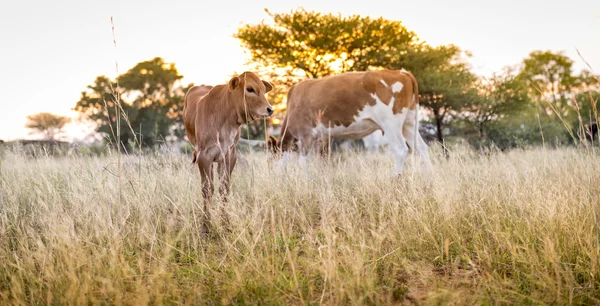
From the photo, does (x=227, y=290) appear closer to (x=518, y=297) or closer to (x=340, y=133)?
(x=518, y=297)

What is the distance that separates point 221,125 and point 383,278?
243cm

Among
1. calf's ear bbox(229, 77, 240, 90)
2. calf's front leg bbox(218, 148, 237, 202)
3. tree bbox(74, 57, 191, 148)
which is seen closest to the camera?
calf's ear bbox(229, 77, 240, 90)

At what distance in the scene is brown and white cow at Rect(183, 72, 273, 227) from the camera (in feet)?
14.7

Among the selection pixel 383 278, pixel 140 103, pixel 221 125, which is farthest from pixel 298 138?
pixel 140 103

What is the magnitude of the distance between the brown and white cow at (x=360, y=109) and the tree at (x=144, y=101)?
16902 mm

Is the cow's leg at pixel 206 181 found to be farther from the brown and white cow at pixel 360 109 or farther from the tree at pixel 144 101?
the tree at pixel 144 101

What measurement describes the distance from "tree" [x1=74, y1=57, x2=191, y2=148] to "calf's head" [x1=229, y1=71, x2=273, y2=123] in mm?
20030

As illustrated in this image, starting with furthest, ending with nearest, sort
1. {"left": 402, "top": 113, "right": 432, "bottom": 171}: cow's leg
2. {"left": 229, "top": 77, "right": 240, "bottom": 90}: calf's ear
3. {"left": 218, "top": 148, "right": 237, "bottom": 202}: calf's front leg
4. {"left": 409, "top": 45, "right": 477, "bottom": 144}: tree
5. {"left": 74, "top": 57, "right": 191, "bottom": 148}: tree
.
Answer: {"left": 74, "top": 57, "right": 191, "bottom": 148}: tree
{"left": 409, "top": 45, "right": 477, "bottom": 144}: tree
{"left": 402, "top": 113, "right": 432, "bottom": 171}: cow's leg
{"left": 218, "top": 148, "right": 237, "bottom": 202}: calf's front leg
{"left": 229, "top": 77, "right": 240, "bottom": 90}: calf's ear

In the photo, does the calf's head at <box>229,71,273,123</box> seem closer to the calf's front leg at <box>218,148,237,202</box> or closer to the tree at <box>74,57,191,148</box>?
the calf's front leg at <box>218,148,237,202</box>

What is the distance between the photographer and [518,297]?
2562mm

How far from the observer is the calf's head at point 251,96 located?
4.44 meters

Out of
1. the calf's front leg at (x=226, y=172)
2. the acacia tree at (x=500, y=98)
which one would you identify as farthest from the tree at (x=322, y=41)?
the calf's front leg at (x=226, y=172)

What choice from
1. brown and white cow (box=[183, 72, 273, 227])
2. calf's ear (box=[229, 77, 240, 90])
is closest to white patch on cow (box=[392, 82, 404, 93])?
brown and white cow (box=[183, 72, 273, 227])

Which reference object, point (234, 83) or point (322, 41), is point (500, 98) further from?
point (234, 83)
